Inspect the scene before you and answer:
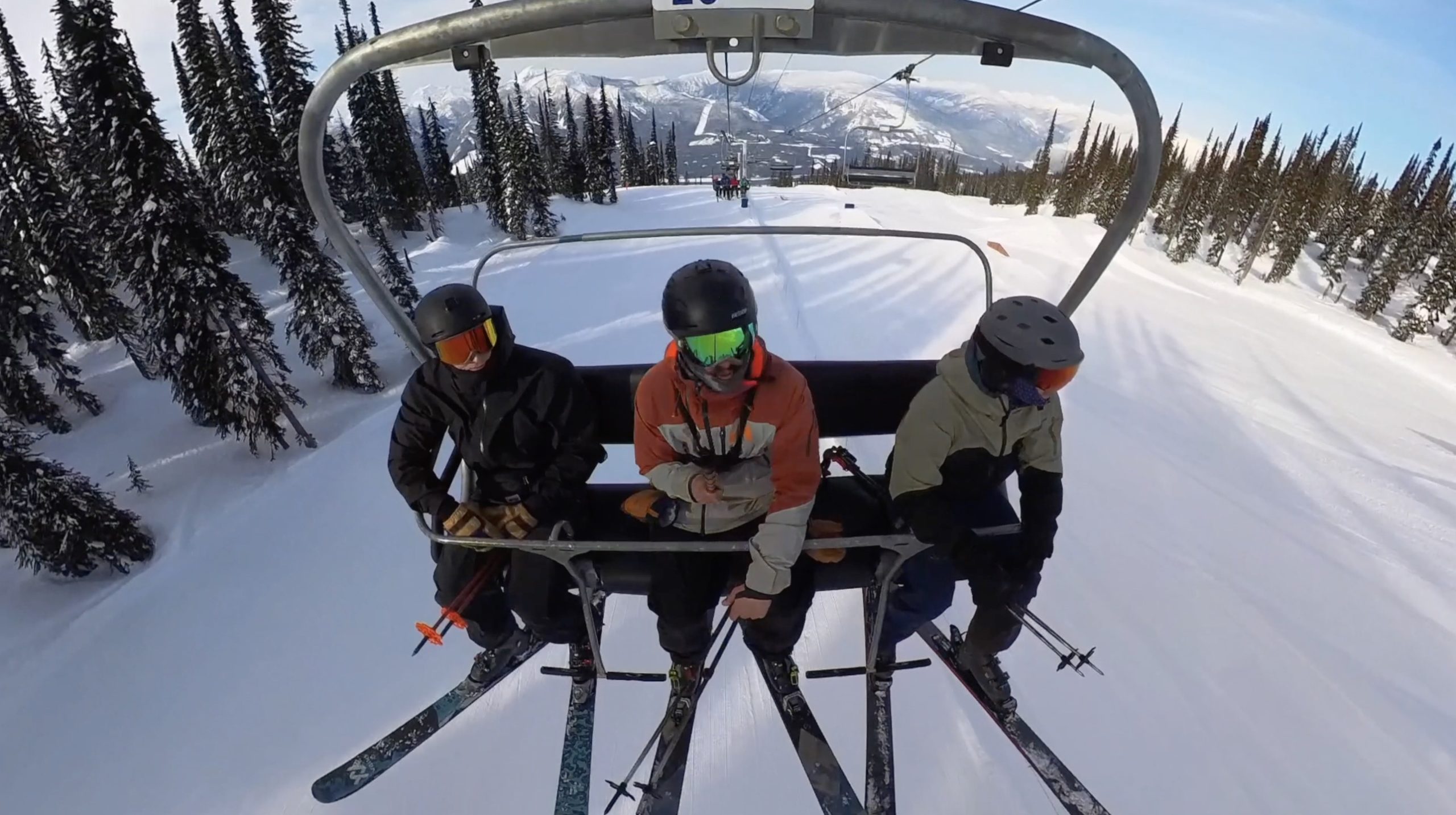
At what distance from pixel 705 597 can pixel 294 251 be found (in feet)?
62.4

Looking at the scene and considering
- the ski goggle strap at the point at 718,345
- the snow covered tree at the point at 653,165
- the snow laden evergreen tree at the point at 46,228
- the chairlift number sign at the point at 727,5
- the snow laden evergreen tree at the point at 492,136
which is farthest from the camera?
the snow covered tree at the point at 653,165

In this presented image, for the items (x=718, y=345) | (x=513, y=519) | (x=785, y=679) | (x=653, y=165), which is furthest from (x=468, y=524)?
(x=653, y=165)

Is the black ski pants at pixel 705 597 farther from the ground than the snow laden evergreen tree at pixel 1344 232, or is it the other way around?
the black ski pants at pixel 705 597

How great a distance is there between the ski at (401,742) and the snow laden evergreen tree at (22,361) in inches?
919

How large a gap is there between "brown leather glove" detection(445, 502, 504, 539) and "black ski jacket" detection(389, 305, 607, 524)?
18 cm

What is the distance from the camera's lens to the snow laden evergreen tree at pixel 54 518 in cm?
1080

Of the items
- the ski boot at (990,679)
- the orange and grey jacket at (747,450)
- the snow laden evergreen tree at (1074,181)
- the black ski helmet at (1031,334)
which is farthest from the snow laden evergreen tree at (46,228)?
the snow laden evergreen tree at (1074,181)

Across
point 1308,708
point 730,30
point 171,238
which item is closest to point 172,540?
point 171,238

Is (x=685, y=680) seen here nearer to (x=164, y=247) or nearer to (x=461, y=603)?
(x=461, y=603)

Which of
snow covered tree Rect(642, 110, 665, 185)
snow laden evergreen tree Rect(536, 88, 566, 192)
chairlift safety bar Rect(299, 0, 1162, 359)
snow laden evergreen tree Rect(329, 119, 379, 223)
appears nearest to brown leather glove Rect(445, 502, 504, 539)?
chairlift safety bar Rect(299, 0, 1162, 359)

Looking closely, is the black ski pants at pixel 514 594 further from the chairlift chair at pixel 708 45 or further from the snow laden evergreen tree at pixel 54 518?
the snow laden evergreen tree at pixel 54 518

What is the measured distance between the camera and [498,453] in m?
2.96

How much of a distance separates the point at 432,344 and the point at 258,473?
59.5 ft

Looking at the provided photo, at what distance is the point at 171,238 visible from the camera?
42.7 ft
